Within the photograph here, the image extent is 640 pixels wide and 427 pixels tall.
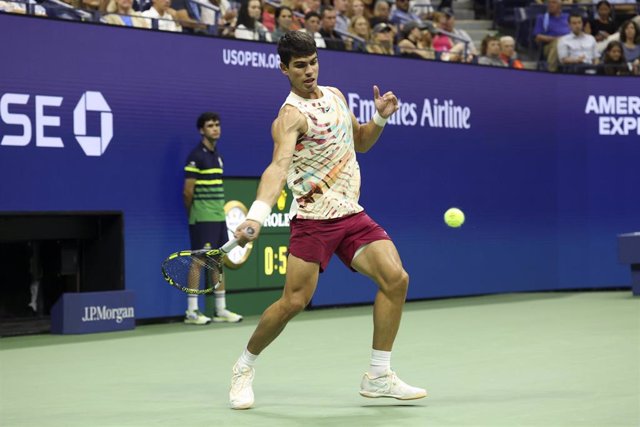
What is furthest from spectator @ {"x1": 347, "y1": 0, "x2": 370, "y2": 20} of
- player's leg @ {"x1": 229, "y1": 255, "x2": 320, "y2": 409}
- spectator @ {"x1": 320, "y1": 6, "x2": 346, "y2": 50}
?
player's leg @ {"x1": 229, "y1": 255, "x2": 320, "y2": 409}

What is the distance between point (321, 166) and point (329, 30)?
7241 mm

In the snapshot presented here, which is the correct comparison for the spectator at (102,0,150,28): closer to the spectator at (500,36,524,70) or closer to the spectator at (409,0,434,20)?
the spectator at (500,36,524,70)

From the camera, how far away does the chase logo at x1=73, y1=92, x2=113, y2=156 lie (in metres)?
10.7

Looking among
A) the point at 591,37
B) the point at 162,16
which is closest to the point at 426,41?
the point at 591,37

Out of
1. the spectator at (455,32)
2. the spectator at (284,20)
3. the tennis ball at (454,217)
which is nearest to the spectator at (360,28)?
the spectator at (284,20)

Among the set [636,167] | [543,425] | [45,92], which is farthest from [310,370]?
[636,167]

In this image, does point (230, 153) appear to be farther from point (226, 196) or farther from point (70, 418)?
point (70, 418)

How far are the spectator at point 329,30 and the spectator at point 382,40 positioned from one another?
0.48 metres

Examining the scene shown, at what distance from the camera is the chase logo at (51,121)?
10.1 m

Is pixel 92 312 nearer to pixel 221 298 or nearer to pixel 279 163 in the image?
pixel 221 298

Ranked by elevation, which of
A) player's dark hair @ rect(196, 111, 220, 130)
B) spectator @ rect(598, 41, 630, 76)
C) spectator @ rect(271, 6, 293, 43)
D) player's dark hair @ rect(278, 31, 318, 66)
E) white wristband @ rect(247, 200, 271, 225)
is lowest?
white wristband @ rect(247, 200, 271, 225)

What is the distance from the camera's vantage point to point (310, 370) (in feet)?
26.0

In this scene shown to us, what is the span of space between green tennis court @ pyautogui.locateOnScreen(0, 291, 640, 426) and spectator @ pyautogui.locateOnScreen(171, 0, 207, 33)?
3.02 m

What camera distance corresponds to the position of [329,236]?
6309 mm
